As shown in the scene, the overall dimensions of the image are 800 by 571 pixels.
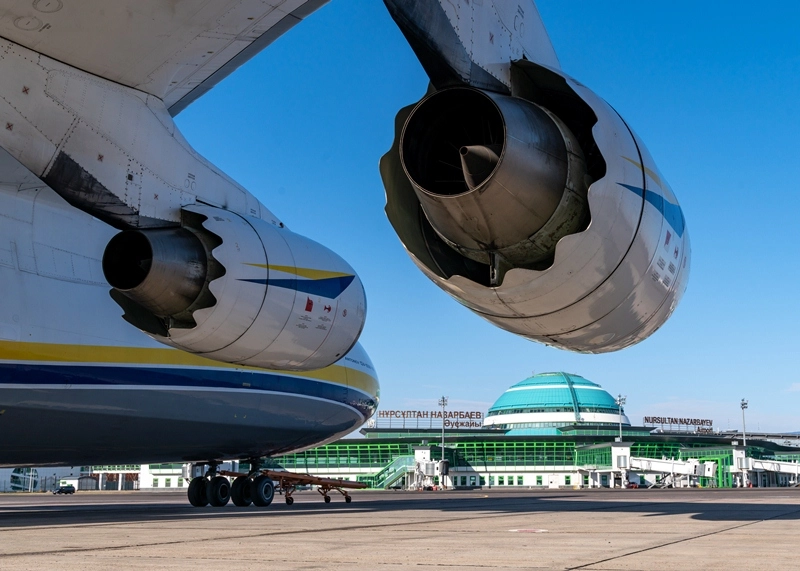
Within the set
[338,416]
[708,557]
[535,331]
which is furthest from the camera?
[338,416]

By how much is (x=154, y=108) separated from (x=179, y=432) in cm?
998

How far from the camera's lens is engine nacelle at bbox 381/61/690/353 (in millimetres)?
7371

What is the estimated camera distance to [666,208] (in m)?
8.12

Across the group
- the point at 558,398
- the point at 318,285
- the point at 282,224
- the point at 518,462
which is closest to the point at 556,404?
the point at 558,398

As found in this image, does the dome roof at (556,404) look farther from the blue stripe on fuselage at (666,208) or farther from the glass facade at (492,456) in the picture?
the blue stripe on fuselage at (666,208)

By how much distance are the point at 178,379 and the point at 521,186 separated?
487 inches

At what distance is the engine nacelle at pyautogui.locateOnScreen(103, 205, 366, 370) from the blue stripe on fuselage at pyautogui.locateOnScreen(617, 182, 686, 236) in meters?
4.45

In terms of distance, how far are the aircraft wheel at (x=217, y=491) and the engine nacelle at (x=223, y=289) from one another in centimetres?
1403

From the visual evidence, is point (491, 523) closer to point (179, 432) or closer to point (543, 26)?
point (543, 26)

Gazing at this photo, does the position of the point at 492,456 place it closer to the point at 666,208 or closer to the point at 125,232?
the point at 125,232

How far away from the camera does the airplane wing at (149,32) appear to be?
7895 mm

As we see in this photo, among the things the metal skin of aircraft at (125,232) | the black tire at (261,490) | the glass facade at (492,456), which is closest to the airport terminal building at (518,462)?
the glass facade at (492,456)

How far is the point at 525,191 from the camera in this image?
7297 millimetres

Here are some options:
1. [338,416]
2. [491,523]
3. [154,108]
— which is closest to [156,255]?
[154,108]
